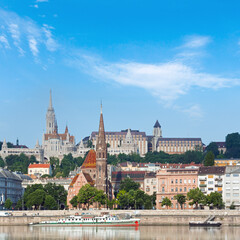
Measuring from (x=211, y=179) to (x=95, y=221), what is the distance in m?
36.4

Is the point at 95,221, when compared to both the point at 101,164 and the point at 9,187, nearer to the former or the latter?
the point at 101,164

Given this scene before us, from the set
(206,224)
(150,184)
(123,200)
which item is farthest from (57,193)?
(206,224)

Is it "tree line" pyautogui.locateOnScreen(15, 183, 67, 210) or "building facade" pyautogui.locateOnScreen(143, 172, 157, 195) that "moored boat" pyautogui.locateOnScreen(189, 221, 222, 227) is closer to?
"tree line" pyautogui.locateOnScreen(15, 183, 67, 210)

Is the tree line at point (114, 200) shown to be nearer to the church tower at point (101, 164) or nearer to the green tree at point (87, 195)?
the green tree at point (87, 195)

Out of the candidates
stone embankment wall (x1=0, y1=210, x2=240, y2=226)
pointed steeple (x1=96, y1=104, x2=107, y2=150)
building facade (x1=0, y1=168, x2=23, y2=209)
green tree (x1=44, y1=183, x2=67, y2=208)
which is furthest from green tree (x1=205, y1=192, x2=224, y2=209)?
building facade (x1=0, y1=168, x2=23, y2=209)

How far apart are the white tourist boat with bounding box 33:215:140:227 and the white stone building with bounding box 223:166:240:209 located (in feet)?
97.0

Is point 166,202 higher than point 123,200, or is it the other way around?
point 123,200

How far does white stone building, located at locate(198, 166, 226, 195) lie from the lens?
13875 centimetres

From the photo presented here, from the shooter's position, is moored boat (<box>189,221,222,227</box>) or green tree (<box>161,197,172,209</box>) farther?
green tree (<box>161,197,172,209</box>)

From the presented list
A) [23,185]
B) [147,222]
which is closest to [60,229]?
[147,222]

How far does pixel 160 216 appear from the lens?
113 metres

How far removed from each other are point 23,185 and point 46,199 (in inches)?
2188

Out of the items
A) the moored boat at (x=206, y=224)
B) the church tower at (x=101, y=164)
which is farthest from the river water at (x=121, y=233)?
the church tower at (x=101, y=164)

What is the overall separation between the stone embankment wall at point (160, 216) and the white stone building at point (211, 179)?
2635 cm
